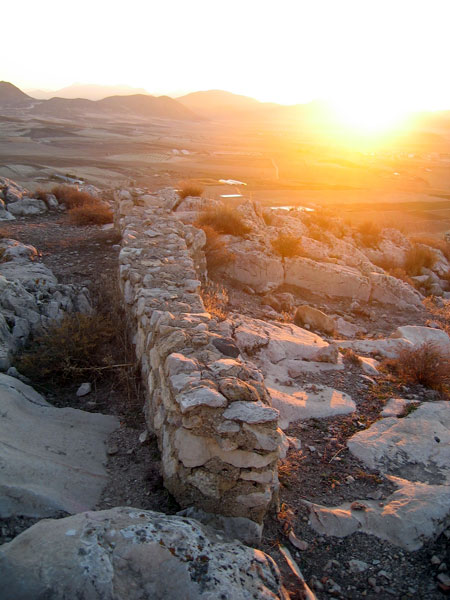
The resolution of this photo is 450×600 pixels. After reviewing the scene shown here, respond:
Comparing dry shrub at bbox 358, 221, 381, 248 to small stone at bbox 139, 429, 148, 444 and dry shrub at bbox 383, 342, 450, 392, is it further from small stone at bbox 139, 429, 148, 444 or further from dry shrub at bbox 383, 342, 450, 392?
small stone at bbox 139, 429, 148, 444

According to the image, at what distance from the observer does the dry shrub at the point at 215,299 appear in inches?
215

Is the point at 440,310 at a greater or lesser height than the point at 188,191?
lesser

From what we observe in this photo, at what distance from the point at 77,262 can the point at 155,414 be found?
4.53 m

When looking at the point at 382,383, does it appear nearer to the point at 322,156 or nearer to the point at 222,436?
the point at 222,436

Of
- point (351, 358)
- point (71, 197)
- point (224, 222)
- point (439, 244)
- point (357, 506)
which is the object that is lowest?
point (439, 244)

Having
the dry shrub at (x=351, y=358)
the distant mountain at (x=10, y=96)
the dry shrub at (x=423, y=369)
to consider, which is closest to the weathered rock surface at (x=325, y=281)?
the dry shrub at (x=351, y=358)

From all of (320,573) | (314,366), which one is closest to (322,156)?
(314,366)

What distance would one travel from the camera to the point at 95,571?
1848 millimetres

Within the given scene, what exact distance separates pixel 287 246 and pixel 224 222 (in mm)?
1469

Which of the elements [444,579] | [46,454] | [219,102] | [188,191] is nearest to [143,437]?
[46,454]

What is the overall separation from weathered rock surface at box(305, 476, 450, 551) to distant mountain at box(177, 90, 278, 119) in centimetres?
12532

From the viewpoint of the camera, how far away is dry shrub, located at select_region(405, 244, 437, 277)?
11.7 m

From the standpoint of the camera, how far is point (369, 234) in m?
12.6

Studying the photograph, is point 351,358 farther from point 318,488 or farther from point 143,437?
point 143,437
